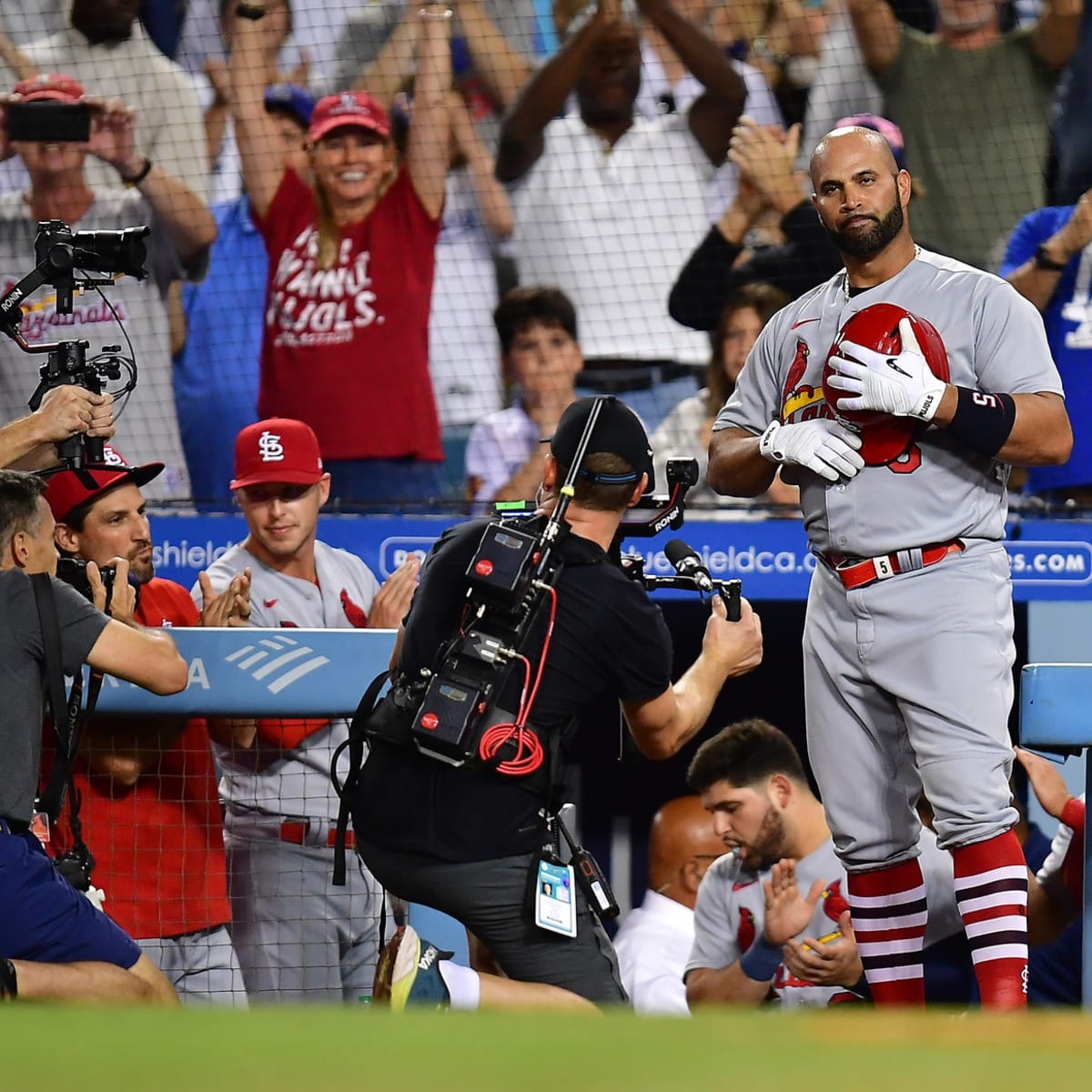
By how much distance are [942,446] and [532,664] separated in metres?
0.79

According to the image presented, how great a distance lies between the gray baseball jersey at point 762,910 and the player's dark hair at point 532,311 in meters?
2.28

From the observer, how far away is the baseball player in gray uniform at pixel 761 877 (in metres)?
3.63

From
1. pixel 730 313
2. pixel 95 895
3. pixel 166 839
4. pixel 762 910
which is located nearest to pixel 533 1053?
pixel 95 895

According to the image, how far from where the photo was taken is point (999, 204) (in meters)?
5.62

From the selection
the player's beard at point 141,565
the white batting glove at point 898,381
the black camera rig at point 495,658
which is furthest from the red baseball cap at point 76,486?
the white batting glove at point 898,381

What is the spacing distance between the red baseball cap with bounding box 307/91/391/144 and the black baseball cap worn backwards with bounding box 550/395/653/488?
3244mm

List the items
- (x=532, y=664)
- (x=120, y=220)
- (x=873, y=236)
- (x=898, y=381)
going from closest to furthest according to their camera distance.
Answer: (x=898, y=381), (x=532, y=664), (x=873, y=236), (x=120, y=220)

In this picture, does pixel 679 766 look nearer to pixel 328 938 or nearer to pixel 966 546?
pixel 328 938

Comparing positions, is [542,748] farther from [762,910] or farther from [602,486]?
[762,910]

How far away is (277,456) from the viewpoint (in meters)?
4.14

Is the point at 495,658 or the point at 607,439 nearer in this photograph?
the point at 495,658

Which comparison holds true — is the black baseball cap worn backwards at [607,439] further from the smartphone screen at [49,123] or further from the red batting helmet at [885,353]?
the smartphone screen at [49,123]

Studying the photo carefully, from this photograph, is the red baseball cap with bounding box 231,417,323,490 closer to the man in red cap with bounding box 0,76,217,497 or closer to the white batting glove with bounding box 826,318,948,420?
the man in red cap with bounding box 0,76,217,497

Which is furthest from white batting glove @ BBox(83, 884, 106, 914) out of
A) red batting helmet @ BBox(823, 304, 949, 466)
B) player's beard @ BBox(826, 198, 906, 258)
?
player's beard @ BBox(826, 198, 906, 258)
